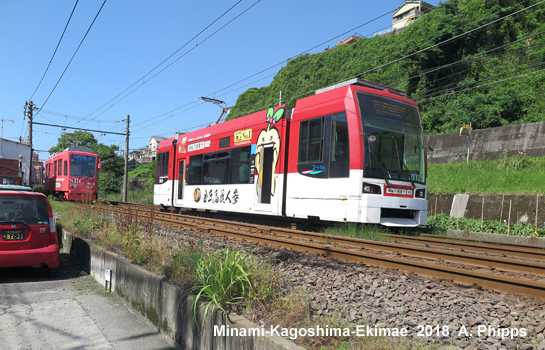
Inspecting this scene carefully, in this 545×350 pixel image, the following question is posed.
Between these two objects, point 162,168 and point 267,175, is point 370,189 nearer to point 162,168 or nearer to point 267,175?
point 267,175

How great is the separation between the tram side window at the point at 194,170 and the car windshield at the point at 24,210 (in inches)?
343

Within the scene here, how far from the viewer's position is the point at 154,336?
183 inches

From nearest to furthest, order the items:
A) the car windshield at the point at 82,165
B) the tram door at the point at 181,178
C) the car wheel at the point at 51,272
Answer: the car wheel at the point at 51,272 < the tram door at the point at 181,178 < the car windshield at the point at 82,165

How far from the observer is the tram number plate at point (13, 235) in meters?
6.63

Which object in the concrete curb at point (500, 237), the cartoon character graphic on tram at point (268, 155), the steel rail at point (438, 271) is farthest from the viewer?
the concrete curb at point (500, 237)

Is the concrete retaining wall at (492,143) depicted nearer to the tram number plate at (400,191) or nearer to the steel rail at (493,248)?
the steel rail at (493,248)

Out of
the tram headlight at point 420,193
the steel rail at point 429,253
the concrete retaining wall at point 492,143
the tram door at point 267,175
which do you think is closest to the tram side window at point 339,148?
the steel rail at point 429,253

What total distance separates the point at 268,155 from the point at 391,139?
3.77 metres

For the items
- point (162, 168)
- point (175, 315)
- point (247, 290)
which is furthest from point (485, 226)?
point (162, 168)

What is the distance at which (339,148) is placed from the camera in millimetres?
9469

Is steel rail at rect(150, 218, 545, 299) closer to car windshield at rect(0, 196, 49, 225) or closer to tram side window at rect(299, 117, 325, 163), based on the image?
tram side window at rect(299, 117, 325, 163)

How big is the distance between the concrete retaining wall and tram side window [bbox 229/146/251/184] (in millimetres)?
16060

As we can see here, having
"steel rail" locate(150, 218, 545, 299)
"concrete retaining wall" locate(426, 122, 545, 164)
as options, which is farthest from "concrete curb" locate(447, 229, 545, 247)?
"concrete retaining wall" locate(426, 122, 545, 164)

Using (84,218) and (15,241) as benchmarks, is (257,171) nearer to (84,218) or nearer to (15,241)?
(84,218)
